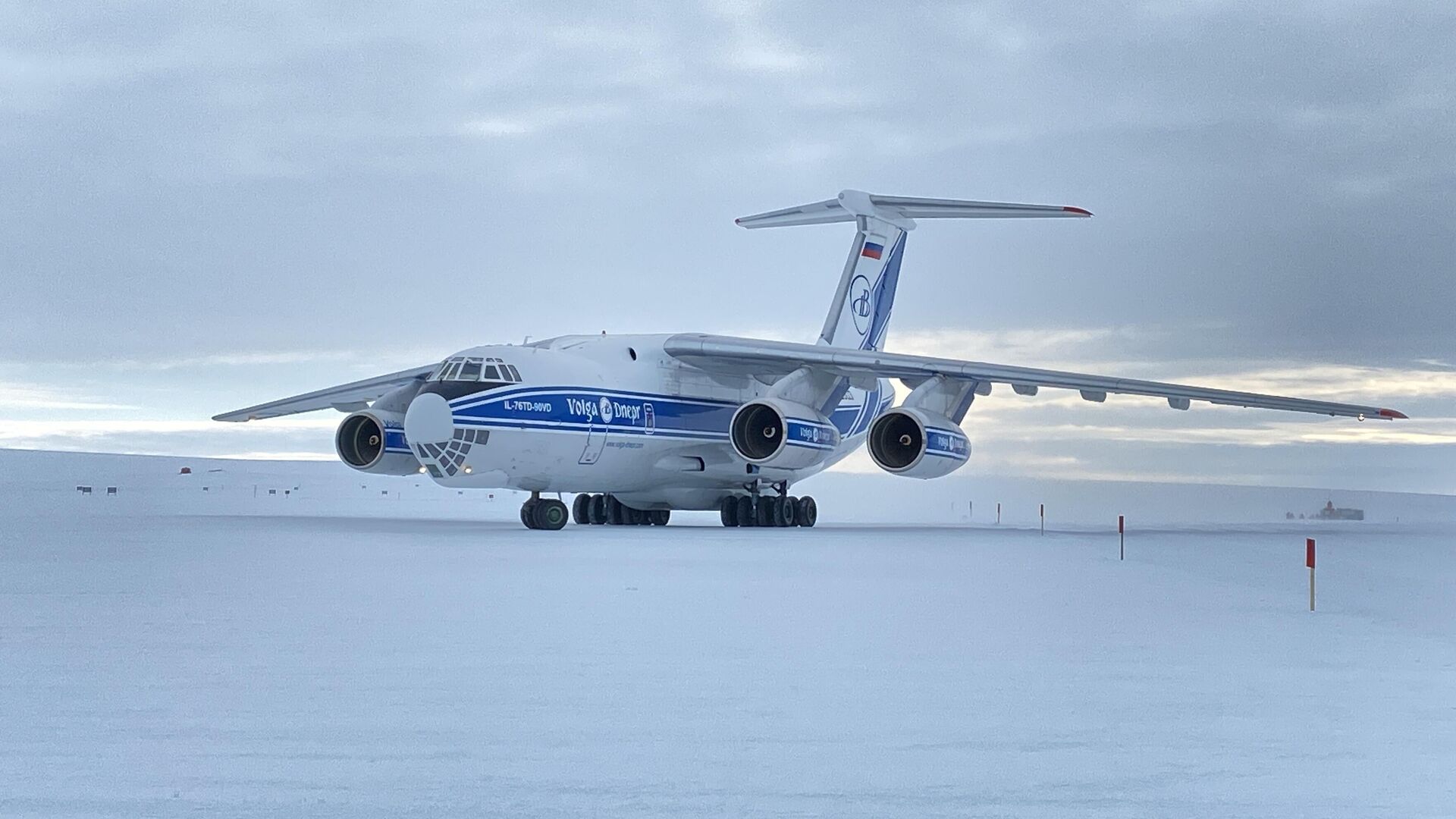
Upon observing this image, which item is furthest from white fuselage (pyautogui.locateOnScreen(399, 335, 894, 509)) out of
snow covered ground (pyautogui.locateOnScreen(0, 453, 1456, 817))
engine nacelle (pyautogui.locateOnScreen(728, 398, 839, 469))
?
snow covered ground (pyautogui.locateOnScreen(0, 453, 1456, 817))

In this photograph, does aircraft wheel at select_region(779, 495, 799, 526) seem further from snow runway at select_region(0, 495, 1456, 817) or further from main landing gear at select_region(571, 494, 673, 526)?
snow runway at select_region(0, 495, 1456, 817)

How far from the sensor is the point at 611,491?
20578 mm

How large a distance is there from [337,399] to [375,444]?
2287 millimetres

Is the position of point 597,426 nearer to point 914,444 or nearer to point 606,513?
point 606,513

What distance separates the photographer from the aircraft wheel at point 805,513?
22252 millimetres

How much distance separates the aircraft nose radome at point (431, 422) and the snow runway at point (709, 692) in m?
5.51

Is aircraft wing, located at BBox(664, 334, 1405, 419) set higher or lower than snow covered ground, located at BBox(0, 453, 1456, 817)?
higher

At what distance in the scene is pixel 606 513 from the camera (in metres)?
22.3

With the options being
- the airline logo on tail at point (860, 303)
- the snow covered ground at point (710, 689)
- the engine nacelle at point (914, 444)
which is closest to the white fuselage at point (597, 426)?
the engine nacelle at point (914, 444)

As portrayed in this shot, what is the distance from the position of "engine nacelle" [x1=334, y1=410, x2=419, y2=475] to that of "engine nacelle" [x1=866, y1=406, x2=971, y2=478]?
21.4ft

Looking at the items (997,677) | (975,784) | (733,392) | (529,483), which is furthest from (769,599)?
(733,392)

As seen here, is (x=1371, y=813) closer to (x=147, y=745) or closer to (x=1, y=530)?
(x=147, y=745)

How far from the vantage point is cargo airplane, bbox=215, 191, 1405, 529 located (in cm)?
1797

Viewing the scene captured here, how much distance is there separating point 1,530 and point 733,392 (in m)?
10.1
